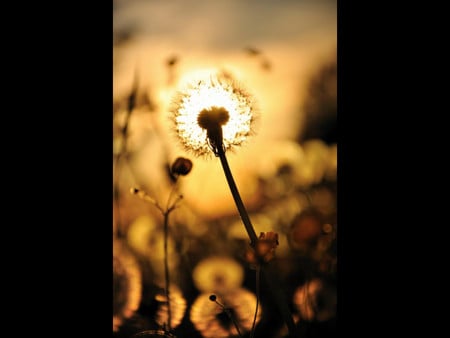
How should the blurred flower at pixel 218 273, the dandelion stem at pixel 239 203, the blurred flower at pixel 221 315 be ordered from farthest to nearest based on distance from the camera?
the blurred flower at pixel 218 273 < the blurred flower at pixel 221 315 < the dandelion stem at pixel 239 203

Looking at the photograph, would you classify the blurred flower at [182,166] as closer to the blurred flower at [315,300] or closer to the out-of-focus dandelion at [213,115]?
the out-of-focus dandelion at [213,115]

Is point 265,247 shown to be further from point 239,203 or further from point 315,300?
point 315,300

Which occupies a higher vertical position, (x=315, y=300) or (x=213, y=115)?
(x=213, y=115)

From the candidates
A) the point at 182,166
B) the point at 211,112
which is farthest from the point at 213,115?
the point at 182,166

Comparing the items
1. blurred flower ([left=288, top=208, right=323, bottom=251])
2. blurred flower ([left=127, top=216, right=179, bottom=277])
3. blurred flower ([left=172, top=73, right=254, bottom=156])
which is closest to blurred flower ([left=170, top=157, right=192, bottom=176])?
blurred flower ([left=172, top=73, right=254, bottom=156])

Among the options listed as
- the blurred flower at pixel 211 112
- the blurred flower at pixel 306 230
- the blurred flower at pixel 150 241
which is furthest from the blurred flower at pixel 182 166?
the blurred flower at pixel 306 230
